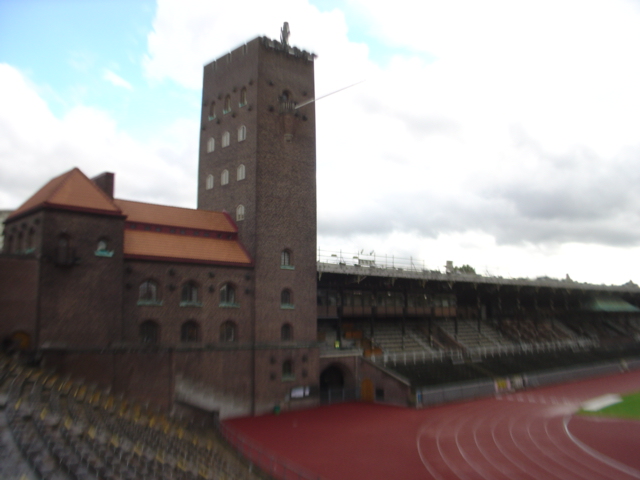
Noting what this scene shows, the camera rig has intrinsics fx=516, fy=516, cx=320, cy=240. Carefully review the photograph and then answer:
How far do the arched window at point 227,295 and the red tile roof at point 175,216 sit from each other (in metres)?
4.73

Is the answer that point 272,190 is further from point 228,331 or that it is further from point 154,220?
point 228,331

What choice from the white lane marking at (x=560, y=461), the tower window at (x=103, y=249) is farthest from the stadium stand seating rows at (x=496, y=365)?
the tower window at (x=103, y=249)

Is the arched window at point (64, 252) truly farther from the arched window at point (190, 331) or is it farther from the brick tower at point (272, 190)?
the brick tower at point (272, 190)

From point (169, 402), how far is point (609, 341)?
80.5 metres

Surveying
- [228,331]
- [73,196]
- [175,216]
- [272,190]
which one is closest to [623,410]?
[228,331]

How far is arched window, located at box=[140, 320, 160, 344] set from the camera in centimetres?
3306

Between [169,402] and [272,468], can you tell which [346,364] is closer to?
[169,402]

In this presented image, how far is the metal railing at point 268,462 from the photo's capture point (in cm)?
2452

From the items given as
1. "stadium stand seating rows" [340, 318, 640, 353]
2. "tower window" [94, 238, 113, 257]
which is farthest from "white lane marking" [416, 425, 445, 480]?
"tower window" [94, 238, 113, 257]

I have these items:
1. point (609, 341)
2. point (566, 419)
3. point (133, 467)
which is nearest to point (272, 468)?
point (133, 467)

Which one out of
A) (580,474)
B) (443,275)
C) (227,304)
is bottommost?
(580,474)

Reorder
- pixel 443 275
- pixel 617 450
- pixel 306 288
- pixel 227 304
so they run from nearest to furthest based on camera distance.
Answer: pixel 617 450 → pixel 227 304 → pixel 306 288 → pixel 443 275

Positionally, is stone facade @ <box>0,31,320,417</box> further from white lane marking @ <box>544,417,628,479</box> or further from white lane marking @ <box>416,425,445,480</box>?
white lane marking @ <box>544,417,628,479</box>

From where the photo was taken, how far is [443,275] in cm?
5625
